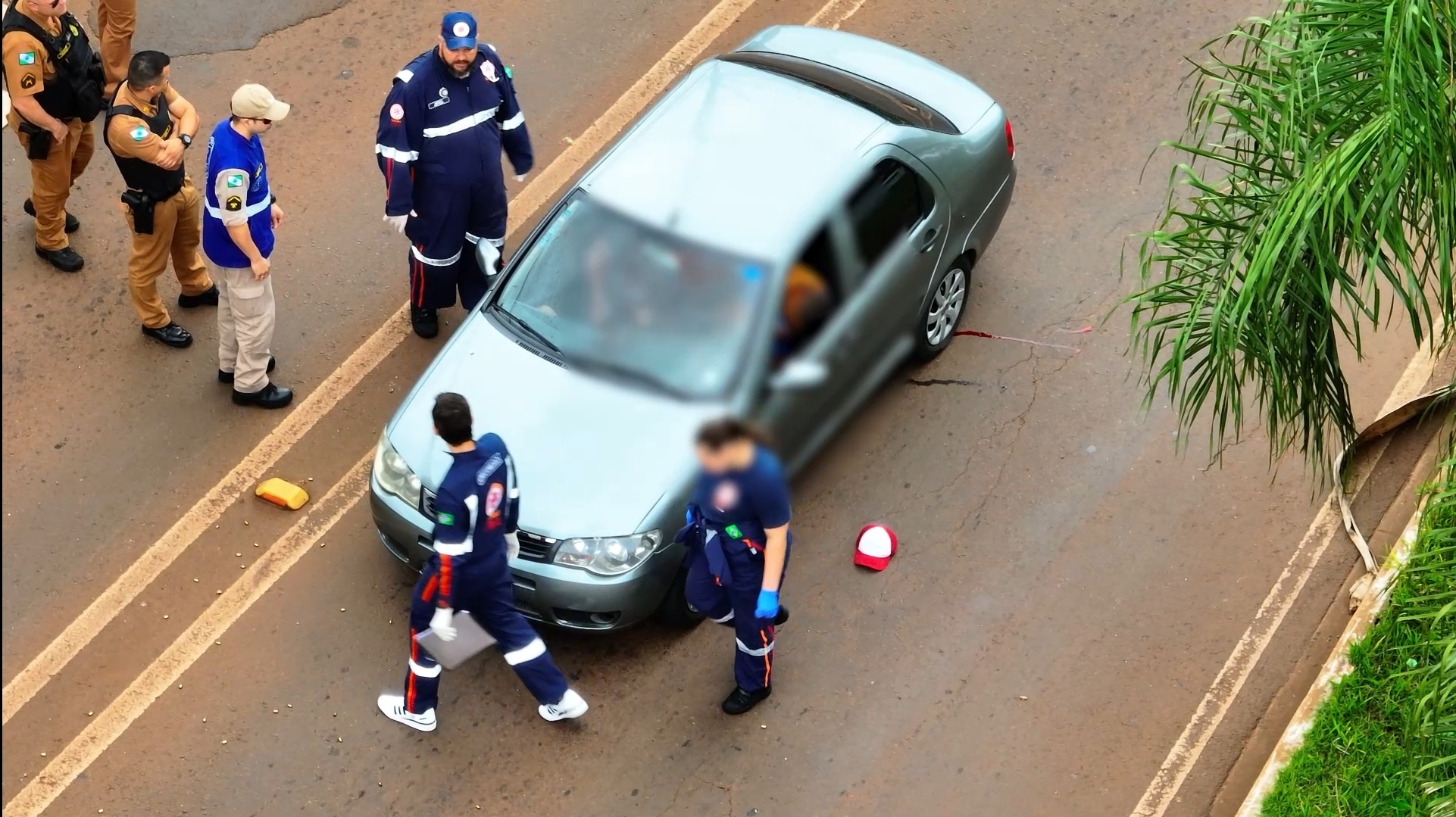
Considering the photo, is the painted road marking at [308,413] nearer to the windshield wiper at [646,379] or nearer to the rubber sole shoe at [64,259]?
the rubber sole shoe at [64,259]

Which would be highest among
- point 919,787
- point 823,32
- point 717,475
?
point 717,475

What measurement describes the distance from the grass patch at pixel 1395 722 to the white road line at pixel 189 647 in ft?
13.9

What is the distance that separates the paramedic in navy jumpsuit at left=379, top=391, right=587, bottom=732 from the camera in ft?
17.5

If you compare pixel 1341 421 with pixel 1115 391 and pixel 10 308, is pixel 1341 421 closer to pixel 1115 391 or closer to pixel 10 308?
pixel 1115 391

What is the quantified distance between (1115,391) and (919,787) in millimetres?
2320

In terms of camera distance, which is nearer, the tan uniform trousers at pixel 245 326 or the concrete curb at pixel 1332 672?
the concrete curb at pixel 1332 672

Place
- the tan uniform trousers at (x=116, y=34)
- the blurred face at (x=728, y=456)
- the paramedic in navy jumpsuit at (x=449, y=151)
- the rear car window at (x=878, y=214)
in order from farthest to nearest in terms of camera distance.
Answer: the tan uniform trousers at (x=116, y=34) → the paramedic in navy jumpsuit at (x=449, y=151) → the rear car window at (x=878, y=214) → the blurred face at (x=728, y=456)

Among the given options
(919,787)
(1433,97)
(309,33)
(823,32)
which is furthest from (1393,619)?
(309,33)

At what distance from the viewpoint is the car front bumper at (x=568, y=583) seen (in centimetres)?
603

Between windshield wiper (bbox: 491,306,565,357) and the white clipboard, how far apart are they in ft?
3.48

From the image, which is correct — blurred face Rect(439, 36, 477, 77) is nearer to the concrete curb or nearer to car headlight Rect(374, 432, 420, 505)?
car headlight Rect(374, 432, 420, 505)

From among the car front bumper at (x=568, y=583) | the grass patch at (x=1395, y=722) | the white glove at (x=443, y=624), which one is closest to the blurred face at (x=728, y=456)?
the white glove at (x=443, y=624)

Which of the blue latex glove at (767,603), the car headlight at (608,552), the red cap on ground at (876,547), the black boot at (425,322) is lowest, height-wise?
the red cap on ground at (876,547)

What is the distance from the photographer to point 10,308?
25.2 ft
